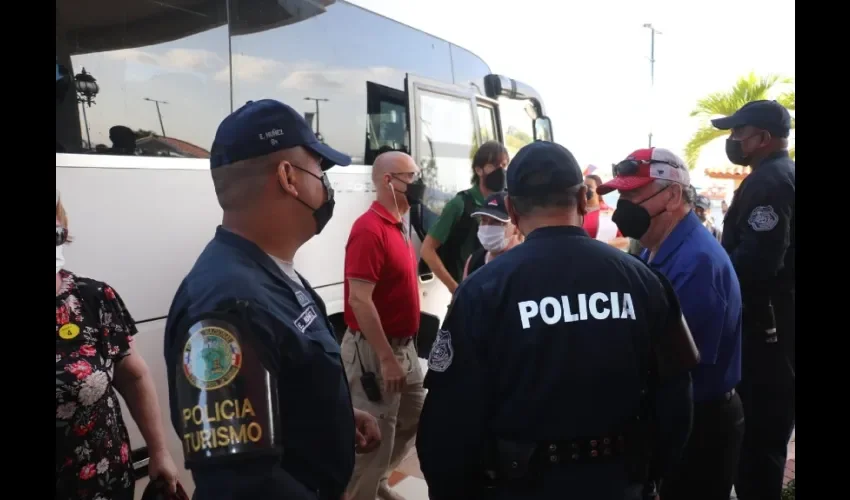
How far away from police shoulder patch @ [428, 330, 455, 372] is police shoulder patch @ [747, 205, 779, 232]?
205cm

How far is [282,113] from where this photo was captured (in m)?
1.45

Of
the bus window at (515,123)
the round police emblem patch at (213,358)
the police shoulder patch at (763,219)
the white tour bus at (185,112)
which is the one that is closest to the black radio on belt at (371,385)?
the white tour bus at (185,112)

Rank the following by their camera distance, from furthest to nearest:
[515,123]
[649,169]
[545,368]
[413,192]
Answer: [515,123]
[413,192]
[649,169]
[545,368]

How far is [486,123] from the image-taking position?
512 cm

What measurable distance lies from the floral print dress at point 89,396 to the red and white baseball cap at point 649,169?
202 cm

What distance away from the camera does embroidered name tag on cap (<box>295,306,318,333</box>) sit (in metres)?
1.30

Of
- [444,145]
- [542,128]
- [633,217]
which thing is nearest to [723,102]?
[542,128]

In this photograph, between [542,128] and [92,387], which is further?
[542,128]

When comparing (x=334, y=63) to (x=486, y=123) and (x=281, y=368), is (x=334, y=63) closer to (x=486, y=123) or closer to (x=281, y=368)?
(x=486, y=123)

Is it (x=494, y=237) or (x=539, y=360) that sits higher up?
(x=494, y=237)

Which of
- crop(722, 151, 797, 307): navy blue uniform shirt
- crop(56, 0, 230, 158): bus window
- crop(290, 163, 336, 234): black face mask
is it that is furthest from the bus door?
crop(290, 163, 336, 234): black face mask

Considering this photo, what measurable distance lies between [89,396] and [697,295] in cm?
207
